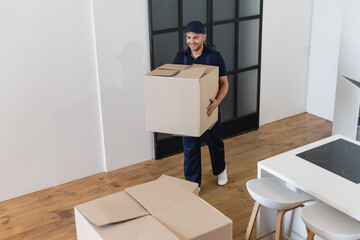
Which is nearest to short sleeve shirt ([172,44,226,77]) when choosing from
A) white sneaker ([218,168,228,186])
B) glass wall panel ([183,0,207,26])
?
glass wall panel ([183,0,207,26])

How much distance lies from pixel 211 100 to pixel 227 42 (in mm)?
1427

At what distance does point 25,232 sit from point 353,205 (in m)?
2.29

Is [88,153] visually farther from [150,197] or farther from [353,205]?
[353,205]

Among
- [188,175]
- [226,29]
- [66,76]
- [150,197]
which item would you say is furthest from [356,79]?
[150,197]

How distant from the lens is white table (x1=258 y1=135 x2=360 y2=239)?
2511 millimetres

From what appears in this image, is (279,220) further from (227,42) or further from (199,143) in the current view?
(227,42)

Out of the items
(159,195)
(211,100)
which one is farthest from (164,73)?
(159,195)

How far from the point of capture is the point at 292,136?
16.6 ft

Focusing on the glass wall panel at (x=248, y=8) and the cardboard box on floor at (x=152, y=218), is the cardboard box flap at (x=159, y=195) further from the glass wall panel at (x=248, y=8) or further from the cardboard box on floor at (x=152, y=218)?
the glass wall panel at (x=248, y=8)

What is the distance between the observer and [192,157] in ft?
12.6

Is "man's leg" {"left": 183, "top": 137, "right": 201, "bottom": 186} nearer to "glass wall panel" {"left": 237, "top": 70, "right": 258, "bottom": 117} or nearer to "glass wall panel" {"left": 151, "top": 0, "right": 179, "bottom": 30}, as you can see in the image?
"glass wall panel" {"left": 151, "top": 0, "right": 179, "bottom": 30}

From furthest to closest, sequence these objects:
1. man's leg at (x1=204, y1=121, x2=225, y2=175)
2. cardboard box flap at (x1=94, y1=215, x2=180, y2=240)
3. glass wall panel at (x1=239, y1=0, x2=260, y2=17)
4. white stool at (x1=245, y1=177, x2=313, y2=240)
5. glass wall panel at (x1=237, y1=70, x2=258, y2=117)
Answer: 1. glass wall panel at (x1=237, y1=70, x2=258, y2=117)
2. glass wall panel at (x1=239, y1=0, x2=260, y2=17)
3. man's leg at (x1=204, y1=121, x2=225, y2=175)
4. white stool at (x1=245, y1=177, x2=313, y2=240)
5. cardboard box flap at (x1=94, y1=215, x2=180, y2=240)

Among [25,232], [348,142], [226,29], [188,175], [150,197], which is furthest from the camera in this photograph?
[226,29]

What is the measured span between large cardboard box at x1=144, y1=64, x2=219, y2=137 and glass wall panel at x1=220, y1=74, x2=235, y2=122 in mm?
1438
